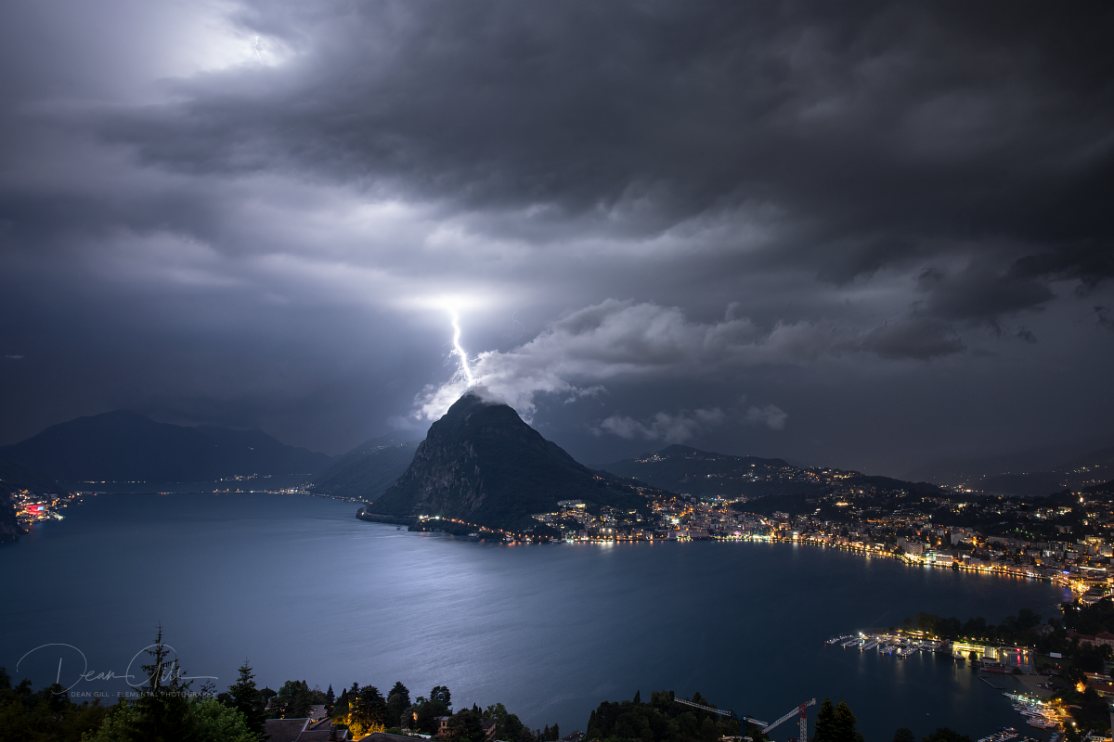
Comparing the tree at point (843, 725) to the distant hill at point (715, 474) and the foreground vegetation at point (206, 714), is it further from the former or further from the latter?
the distant hill at point (715, 474)

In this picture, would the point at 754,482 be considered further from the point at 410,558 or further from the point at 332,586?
the point at 332,586

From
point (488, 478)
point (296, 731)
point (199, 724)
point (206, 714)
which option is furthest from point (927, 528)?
point (199, 724)

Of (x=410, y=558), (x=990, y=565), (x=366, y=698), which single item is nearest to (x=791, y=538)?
(x=990, y=565)

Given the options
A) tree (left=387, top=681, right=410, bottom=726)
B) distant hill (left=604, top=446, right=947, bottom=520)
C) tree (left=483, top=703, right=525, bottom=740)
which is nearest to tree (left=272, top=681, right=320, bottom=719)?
tree (left=387, top=681, right=410, bottom=726)

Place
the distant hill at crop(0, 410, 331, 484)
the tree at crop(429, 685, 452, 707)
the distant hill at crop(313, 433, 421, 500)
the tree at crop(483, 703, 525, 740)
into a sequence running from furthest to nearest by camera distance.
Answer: the distant hill at crop(0, 410, 331, 484), the distant hill at crop(313, 433, 421, 500), the tree at crop(429, 685, 452, 707), the tree at crop(483, 703, 525, 740)

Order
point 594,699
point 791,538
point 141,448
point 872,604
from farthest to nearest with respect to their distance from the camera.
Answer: point 141,448
point 791,538
point 872,604
point 594,699

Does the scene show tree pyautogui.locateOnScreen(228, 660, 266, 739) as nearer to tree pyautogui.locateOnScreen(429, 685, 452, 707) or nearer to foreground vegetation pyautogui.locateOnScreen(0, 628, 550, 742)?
foreground vegetation pyautogui.locateOnScreen(0, 628, 550, 742)

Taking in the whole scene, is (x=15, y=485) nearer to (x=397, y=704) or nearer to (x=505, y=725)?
(x=397, y=704)
